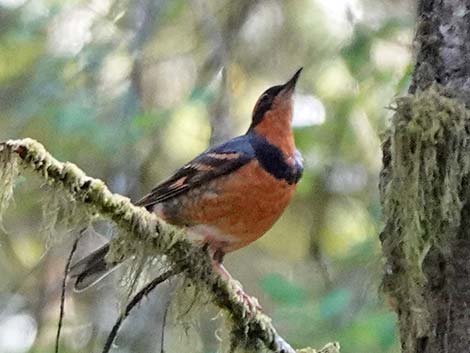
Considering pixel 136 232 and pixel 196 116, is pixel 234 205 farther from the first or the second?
pixel 196 116

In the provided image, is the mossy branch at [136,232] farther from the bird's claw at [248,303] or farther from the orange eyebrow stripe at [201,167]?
the orange eyebrow stripe at [201,167]

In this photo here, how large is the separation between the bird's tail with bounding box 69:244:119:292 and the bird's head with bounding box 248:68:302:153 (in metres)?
1.01

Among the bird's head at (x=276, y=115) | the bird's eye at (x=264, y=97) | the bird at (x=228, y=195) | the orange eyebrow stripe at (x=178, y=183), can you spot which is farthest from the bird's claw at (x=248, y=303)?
the bird's eye at (x=264, y=97)

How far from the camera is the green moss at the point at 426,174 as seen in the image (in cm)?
285

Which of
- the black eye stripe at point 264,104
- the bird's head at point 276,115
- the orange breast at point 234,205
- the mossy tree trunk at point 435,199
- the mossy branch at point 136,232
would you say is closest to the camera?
the mossy branch at point 136,232

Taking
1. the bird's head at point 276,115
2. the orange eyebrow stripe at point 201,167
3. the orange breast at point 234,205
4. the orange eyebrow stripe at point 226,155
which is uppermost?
the bird's head at point 276,115

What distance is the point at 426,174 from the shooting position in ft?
9.43

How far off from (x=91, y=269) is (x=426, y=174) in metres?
1.65

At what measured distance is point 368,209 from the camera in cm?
546

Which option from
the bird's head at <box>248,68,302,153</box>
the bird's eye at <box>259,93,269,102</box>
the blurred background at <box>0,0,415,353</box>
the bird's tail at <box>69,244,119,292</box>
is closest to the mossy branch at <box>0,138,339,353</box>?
the bird's tail at <box>69,244,119,292</box>

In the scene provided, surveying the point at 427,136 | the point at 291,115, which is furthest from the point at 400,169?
the point at 291,115

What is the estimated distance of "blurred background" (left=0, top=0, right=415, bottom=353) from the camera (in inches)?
212

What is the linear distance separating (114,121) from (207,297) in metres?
2.67

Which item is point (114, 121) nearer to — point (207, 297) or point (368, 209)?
point (368, 209)
